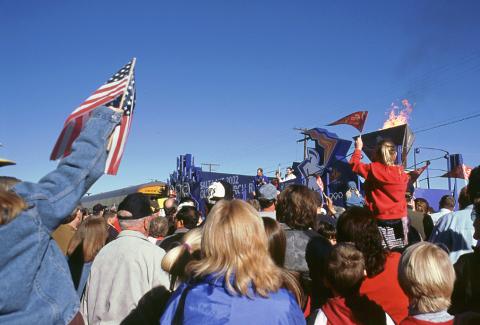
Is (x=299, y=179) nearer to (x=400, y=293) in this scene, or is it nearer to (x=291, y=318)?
(x=400, y=293)

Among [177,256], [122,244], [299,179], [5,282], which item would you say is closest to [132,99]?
[122,244]

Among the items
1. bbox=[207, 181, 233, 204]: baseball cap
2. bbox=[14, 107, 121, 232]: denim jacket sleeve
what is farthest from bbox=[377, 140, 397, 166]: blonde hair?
bbox=[14, 107, 121, 232]: denim jacket sleeve

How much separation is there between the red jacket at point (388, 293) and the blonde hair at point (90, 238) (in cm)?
271

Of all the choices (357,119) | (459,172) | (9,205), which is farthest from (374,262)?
(459,172)

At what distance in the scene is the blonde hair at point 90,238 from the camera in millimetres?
4441

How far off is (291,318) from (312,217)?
6.01 ft

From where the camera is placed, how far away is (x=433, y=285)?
270 cm

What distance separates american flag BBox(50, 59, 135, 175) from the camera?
10.1 ft

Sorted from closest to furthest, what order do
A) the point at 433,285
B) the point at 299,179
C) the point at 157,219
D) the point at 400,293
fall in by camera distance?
Result: the point at 433,285 < the point at 400,293 < the point at 157,219 < the point at 299,179

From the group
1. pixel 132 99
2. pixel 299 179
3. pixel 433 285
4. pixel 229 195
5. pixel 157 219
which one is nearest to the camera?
pixel 433 285

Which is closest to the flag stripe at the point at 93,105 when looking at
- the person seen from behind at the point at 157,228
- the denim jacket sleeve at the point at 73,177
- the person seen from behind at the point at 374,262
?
the denim jacket sleeve at the point at 73,177

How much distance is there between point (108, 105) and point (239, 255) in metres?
1.74

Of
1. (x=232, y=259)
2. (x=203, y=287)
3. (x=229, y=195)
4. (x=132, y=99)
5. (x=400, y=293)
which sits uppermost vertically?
(x=132, y=99)

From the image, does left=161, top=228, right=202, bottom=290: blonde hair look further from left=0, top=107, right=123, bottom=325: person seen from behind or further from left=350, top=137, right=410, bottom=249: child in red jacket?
left=350, top=137, right=410, bottom=249: child in red jacket
